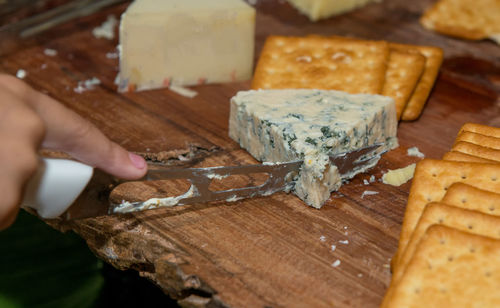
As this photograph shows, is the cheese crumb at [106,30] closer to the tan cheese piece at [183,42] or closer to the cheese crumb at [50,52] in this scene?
the cheese crumb at [50,52]

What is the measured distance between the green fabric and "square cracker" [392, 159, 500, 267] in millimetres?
1442

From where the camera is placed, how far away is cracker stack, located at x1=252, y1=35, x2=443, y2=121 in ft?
8.56

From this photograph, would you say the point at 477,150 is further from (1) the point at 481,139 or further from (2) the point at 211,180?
(2) the point at 211,180

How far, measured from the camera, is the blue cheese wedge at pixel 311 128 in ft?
6.94

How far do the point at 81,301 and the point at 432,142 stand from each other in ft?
5.54

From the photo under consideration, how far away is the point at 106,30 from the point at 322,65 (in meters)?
1.33

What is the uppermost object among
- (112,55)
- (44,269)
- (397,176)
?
(112,55)

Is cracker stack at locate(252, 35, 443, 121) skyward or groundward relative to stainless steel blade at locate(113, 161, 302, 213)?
skyward

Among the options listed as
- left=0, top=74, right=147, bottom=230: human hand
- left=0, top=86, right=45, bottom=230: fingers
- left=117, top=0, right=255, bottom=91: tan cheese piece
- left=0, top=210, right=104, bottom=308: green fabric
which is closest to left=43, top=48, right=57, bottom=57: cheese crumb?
left=117, top=0, right=255, bottom=91: tan cheese piece

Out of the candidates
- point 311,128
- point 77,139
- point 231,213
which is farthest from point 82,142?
point 311,128

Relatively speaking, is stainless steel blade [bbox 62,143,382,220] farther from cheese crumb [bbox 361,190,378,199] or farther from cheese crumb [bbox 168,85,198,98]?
cheese crumb [bbox 168,85,198,98]

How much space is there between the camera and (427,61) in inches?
114

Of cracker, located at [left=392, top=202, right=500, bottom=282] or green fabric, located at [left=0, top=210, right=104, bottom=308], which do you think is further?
green fabric, located at [left=0, top=210, right=104, bottom=308]

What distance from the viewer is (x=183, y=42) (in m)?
2.74
